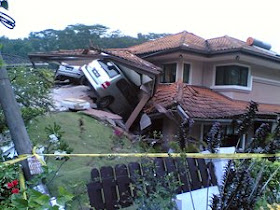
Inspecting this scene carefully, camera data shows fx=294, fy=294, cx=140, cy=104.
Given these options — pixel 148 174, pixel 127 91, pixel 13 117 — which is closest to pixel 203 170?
pixel 148 174

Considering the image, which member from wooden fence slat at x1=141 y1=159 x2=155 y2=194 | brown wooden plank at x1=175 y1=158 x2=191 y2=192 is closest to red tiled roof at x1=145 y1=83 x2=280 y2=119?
brown wooden plank at x1=175 y1=158 x2=191 y2=192

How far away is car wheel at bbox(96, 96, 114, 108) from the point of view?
12320 mm

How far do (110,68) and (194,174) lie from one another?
9.56m

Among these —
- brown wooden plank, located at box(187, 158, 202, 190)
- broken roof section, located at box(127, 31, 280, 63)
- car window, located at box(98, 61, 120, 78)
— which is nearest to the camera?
brown wooden plank, located at box(187, 158, 202, 190)

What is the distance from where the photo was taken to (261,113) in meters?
13.3

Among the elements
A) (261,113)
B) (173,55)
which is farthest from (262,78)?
(173,55)

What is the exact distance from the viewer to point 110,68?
504 inches

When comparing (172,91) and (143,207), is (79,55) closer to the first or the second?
(172,91)

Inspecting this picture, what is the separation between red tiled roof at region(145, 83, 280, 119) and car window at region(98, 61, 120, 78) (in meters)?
1.99

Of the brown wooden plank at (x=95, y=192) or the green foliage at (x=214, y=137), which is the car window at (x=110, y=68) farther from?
the green foliage at (x=214, y=137)

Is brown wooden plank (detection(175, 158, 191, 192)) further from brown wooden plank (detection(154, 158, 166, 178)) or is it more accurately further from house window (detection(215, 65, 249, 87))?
house window (detection(215, 65, 249, 87))

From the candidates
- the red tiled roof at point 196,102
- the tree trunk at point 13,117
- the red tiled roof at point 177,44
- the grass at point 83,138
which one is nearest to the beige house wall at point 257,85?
the red tiled roof at point 196,102

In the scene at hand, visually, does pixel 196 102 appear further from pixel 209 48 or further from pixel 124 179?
pixel 124 179

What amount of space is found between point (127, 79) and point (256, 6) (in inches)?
232
